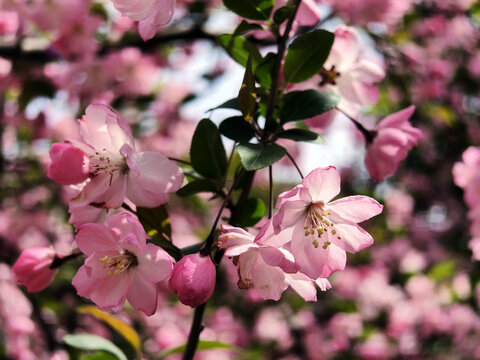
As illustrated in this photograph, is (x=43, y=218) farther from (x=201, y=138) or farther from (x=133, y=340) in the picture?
(x=201, y=138)

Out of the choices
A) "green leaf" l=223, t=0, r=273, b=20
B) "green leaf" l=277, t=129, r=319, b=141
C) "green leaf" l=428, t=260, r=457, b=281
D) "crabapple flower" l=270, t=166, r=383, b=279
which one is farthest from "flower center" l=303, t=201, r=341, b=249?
"green leaf" l=428, t=260, r=457, b=281

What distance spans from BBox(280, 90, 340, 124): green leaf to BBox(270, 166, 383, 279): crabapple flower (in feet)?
0.48

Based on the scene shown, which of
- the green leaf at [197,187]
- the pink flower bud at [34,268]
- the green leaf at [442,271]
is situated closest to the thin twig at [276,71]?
the green leaf at [197,187]

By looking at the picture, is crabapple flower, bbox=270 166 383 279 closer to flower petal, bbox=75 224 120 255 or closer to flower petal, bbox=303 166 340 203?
flower petal, bbox=303 166 340 203

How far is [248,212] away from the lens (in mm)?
870

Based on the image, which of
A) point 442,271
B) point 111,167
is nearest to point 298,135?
point 111,167

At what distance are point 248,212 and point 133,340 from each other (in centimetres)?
48

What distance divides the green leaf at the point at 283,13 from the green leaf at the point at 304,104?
121 millimetres

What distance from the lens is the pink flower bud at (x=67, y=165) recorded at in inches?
28.5

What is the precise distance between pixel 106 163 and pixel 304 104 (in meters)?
0.33

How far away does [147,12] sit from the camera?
2.62 ft

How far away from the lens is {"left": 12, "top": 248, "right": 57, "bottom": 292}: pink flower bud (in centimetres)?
90

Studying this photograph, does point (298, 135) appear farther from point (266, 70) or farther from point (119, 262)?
point (119, 262)

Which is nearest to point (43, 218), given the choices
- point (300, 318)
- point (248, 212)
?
point (300, 318)
